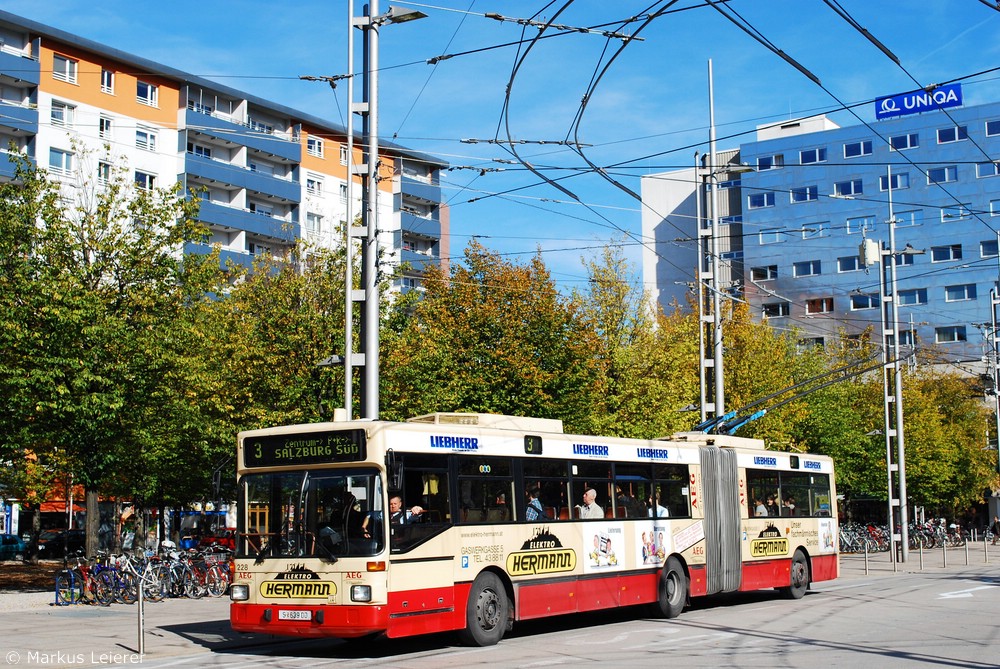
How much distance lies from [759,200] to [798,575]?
67.0 meters

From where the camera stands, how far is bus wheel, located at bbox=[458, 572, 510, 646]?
1478cm

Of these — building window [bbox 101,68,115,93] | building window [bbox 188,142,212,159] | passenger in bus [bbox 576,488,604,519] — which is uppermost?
building window [bbox 101,68,115,93]

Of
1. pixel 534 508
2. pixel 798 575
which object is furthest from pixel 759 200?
pixel 534 508

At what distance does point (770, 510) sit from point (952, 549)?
112ft

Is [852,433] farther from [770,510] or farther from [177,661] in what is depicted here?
[177,661]

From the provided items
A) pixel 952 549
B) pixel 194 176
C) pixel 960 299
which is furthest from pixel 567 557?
pixel 960 299

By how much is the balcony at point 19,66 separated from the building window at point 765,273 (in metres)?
52.7

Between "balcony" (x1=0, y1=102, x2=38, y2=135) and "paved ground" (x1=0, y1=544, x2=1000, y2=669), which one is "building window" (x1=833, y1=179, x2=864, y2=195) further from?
"paved ground" (x1=0, y1=544, x2=1000, y2=669)

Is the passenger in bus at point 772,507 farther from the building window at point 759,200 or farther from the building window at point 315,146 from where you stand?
the building window at point 759,200

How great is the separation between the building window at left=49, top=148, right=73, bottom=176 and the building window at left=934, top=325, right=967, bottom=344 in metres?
58.8

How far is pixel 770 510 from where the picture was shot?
74.2 ft

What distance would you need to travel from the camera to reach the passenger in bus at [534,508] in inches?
635

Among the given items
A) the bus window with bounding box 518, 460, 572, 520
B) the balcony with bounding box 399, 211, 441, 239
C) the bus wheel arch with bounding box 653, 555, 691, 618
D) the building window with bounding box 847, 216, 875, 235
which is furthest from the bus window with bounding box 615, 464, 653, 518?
the building window with bounding box 847, 216, 875, 235

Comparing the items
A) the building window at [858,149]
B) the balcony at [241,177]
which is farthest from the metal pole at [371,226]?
the building window at [858,149]
